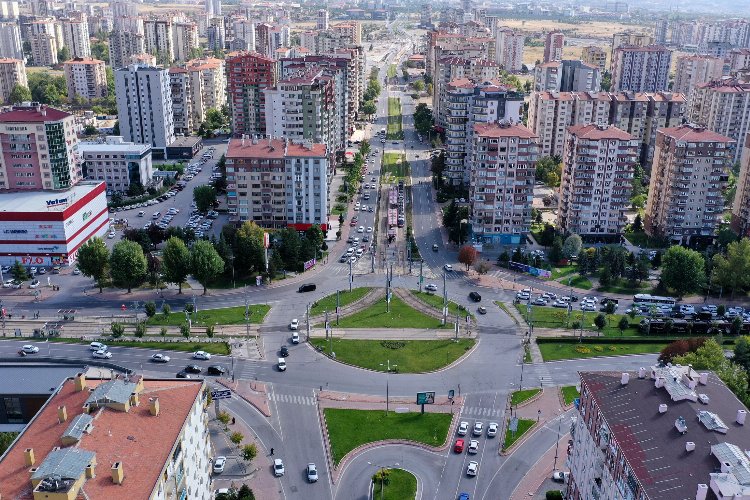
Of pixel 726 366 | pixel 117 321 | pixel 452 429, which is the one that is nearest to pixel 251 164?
pixel 117 321

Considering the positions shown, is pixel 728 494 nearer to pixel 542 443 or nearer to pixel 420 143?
pixel 542 443

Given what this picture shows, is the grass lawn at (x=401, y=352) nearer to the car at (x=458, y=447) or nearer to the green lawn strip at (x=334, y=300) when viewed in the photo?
the green lawn strip at (x=334, y=300)

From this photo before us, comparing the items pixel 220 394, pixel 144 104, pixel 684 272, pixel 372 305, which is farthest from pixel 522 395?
pixel 144 104

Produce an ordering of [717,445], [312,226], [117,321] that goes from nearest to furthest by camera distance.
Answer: [717,445] → [117,321] → [312,226]

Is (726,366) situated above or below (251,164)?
below

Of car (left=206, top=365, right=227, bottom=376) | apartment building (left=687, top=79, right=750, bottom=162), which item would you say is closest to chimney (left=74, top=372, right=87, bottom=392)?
car (left=206, top=365, right=227, bottom=376)

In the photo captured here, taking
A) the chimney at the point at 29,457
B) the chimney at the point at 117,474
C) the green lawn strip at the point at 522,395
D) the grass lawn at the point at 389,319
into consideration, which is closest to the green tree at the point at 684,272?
the grass lawn at the point at 389,319

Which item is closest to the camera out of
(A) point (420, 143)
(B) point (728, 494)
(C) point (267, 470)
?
(B) point (728, 494)
